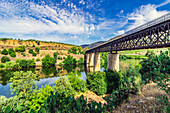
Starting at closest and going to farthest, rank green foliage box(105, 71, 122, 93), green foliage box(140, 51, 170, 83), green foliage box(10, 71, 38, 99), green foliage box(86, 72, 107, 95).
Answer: green foliage box(140, 51, 170, 83)
green foliage box(10, 71, 38, 99)
green foliage box(86, 72, 107, 95)
green foliage box(105, 71, 122, 93)

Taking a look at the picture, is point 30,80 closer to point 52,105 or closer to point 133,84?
point 52,105

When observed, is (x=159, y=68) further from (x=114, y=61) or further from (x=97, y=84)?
(x=114, y=61)

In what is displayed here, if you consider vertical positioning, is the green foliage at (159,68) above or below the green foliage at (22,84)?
above

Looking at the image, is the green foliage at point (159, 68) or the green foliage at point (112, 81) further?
the green foliage at point (112, 81)

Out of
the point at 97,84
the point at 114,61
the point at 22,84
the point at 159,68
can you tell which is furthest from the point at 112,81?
the point at 22,84

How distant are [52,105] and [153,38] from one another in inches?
614

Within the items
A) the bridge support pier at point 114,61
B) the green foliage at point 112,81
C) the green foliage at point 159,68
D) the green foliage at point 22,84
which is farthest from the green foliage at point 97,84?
the green foliage at point 22,84

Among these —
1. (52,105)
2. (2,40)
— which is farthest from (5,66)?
(2,40)

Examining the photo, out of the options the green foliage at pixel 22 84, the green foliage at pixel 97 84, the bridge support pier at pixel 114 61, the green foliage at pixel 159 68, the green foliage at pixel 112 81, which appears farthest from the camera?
the bridge support pier at pixel 114 61

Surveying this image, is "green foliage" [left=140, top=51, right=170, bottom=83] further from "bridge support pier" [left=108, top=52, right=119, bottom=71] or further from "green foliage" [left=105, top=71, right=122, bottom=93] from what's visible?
"bridge support pier" [left=108, top=52, right=119, bottom=71]

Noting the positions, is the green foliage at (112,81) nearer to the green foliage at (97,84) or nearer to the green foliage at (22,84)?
the green foliage at (97,84)

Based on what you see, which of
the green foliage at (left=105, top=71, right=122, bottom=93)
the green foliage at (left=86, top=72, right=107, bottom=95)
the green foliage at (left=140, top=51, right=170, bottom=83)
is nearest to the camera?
the green foliage at (left=140, top=51, right=170, bottom=83)

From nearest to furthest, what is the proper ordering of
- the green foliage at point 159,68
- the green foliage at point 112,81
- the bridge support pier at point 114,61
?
the green foliage at point 159,68, the green foliage at point 112,81, the bridge support pier at point 114,61

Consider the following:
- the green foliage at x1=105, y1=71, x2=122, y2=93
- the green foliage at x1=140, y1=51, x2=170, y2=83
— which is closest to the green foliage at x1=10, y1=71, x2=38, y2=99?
the green foliage at x1=105, y1=71, x2=122, y2=93
